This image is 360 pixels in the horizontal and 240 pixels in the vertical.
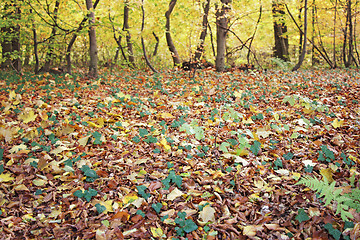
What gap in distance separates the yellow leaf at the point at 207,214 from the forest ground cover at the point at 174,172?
1 centimetres

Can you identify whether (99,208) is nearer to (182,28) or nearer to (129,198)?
(129,198)

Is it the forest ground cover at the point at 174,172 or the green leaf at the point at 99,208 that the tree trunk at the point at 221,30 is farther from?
the green leaf at the point at 99,208

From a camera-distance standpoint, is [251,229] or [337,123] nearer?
[251,229]

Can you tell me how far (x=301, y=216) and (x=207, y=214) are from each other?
2.90ft

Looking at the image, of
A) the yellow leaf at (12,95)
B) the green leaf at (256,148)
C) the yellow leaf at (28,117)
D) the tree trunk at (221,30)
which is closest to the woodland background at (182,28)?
the tree trunk at (221,30)

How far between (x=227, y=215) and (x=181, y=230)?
523 mm

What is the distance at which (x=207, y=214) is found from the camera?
242 cm

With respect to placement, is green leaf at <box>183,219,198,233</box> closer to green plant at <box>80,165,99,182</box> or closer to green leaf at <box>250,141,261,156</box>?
green plant at <box>80,165,99,182</box>

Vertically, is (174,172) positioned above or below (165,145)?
below

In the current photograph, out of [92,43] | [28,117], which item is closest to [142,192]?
[28,117]

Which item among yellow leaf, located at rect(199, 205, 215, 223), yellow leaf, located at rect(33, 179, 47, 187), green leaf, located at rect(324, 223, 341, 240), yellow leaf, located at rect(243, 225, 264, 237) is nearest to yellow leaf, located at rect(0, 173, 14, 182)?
yellow leaf, located at rect(33, 179, 47, 187)

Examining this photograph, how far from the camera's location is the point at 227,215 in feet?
8.04

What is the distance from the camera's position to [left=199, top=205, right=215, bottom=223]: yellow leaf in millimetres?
2389

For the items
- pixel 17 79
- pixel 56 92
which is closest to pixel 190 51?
pixel 56 92
